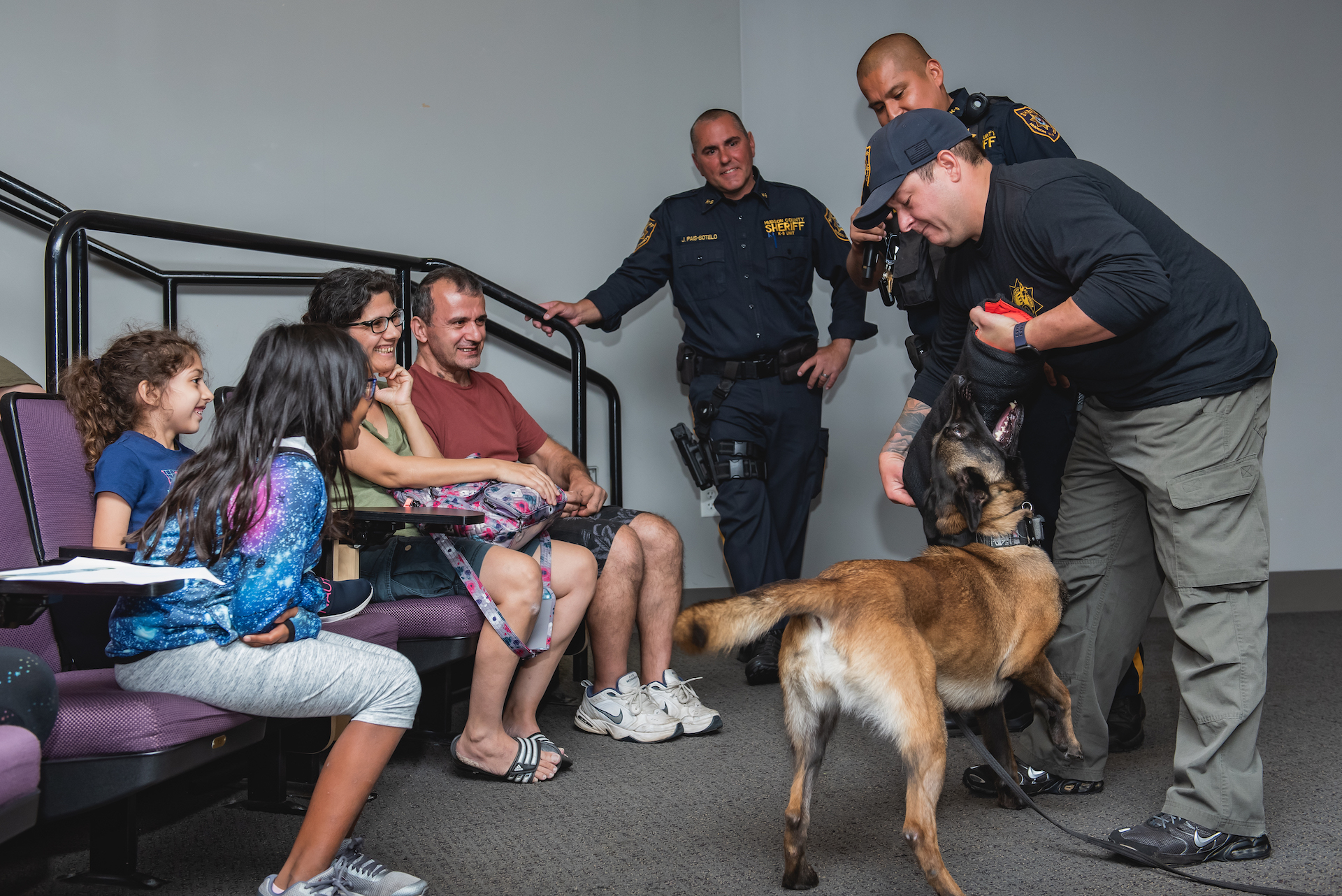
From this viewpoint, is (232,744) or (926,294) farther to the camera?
(926,294)

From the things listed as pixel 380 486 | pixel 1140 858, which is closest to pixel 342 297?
pixel 380 486

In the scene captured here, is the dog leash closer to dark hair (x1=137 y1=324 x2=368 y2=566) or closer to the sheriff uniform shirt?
the sheriff uniform shirt

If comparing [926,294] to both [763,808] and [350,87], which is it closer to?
[763,808]

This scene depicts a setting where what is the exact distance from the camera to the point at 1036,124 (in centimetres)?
251

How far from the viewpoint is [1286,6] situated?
13.8 ft

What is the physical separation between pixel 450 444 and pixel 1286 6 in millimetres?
4126

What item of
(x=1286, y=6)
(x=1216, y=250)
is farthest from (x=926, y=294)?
(x=1286, y=6)

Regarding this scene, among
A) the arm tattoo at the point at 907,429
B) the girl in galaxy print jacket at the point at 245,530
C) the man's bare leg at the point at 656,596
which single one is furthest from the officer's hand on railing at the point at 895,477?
the girl in galaxy print jacket at the point at 245,530

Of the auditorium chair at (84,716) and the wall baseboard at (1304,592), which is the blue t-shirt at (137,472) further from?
the wall baseboard at (1304,592)

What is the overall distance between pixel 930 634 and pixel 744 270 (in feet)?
6.72

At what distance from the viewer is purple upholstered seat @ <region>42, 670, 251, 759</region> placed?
1276 millimetres

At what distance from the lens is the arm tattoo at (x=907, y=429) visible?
218cm

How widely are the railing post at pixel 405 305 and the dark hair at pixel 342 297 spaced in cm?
45

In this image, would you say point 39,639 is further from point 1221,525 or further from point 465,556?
point 1221,525
